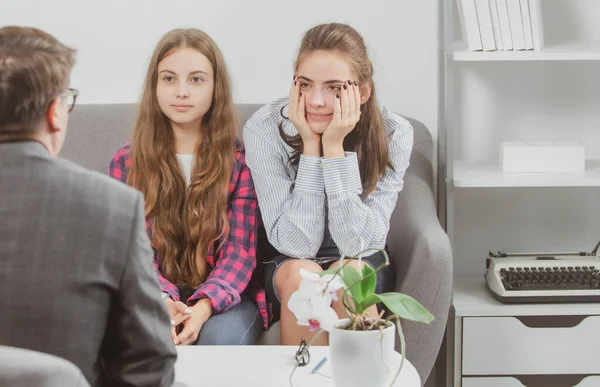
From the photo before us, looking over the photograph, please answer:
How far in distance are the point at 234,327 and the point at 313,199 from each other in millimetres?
365

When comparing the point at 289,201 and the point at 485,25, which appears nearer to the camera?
the point at 289,201

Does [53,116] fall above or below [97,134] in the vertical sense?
above

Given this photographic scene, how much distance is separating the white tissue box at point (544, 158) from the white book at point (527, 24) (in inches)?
11.4

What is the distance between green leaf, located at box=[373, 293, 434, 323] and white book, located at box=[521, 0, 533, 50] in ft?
4.10

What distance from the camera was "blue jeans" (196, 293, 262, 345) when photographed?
80.8 inches

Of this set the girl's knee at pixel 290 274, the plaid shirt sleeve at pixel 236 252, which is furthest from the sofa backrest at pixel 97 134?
the girl's knee at pixel 290 274

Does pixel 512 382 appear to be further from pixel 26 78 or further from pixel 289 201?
pixel 26 78

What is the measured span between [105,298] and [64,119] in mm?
265

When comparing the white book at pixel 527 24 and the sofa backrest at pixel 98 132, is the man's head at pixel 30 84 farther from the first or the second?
the white book at pixel 527 24

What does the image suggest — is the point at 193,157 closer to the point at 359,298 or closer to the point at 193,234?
the point at 193,234

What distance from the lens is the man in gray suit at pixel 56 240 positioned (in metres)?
1.14

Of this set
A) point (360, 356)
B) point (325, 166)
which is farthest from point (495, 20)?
point (360, 356)

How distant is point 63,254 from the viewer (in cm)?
115

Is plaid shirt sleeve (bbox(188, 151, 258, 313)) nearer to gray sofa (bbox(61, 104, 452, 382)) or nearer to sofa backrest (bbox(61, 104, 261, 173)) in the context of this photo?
gray sofa (bbox(61, 104, 452, 382))
